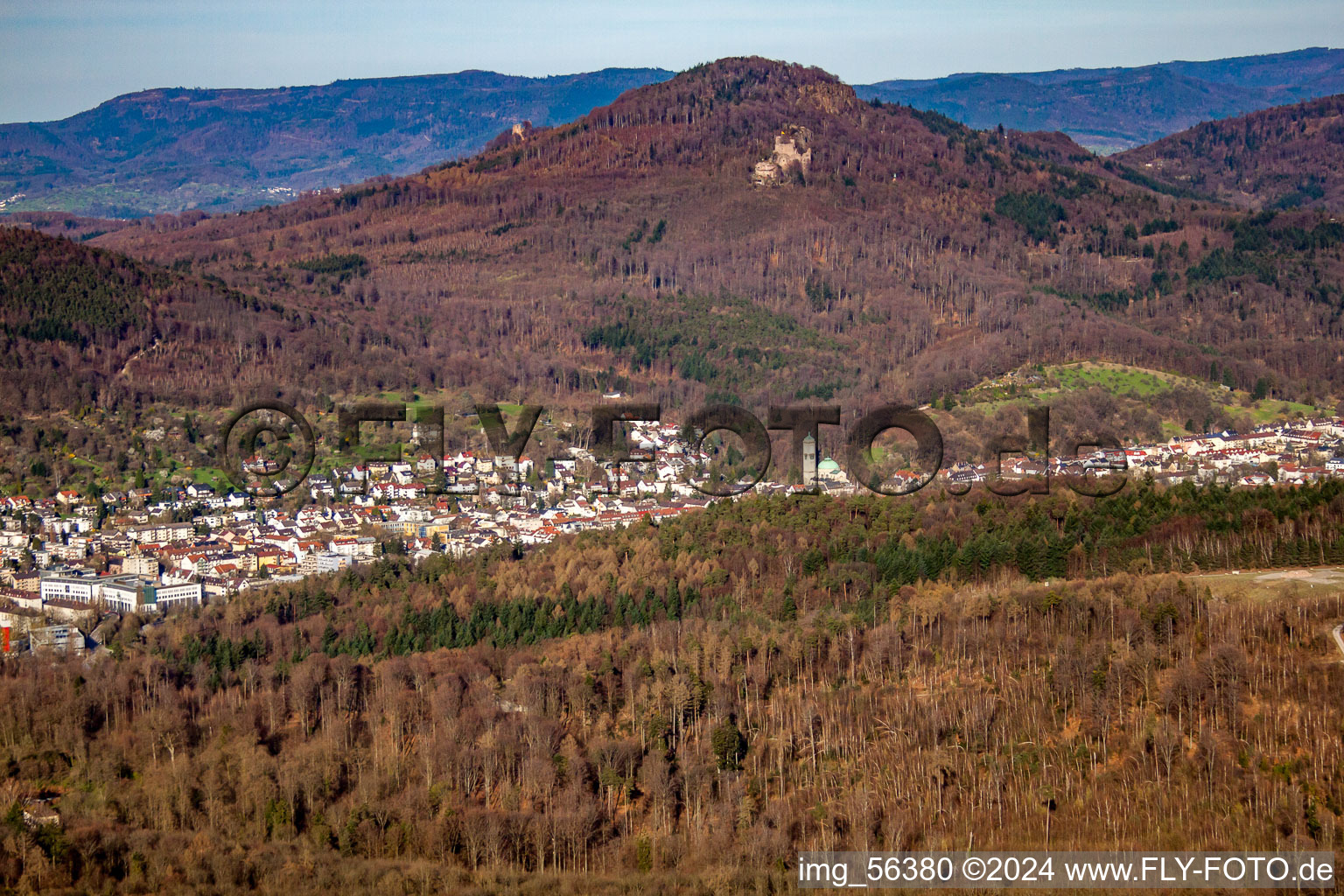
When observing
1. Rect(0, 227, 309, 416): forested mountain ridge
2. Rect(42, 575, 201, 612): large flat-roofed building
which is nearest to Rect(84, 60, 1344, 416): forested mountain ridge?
Rect(0, 227, 309, 416): forested mountain ridge

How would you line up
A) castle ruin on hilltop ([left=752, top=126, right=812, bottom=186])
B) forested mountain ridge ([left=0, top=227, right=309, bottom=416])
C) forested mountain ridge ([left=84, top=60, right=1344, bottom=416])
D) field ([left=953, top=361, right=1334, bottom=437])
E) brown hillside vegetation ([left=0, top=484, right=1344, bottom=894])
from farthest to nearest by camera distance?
1. castle ruin on hilltop ([left=752, top=126, right=812, bottom=186])
2. forested mountain ridge ([left=84, top=60, right=1344, bottom=416])
3. forested mountain ridge ([left=0, top=227, right=309, bottom=416])
4. field ([left=953, top=361, right=1334, bottom=437])
5. brown hillside vegetation ([left=0, top=484, right=1344, bottom=894])

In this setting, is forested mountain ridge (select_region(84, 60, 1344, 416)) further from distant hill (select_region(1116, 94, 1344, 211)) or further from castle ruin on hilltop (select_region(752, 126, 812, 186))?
distant hill (select_region(1116, 94, 1344, 211))

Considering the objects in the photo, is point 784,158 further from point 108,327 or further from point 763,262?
point 108,327

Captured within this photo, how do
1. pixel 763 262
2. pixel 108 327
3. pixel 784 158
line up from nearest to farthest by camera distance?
pixel 108 327
pixel 763 262
pixel 784 158

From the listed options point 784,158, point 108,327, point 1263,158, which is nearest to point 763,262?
point 784,158

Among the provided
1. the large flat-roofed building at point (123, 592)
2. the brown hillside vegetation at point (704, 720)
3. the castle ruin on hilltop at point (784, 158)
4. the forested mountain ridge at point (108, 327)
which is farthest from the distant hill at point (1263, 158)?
the large flat-roofed building at point (123, 592)

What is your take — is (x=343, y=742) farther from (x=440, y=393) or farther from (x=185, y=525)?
(x=440, y=393)

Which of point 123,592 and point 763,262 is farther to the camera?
point 763,262

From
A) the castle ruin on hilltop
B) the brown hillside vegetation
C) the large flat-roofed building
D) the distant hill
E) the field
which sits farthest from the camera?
the distant hill
